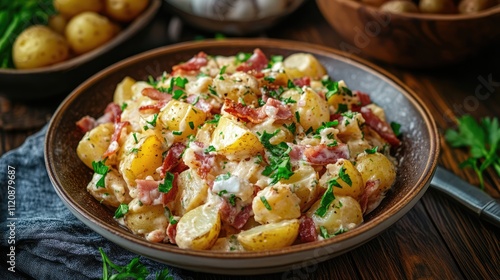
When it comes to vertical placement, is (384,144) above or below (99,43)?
above

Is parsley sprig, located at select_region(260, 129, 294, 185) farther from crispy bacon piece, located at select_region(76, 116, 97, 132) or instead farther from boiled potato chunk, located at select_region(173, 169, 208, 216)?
crispy bacon piece, located at select_region(76, 116, 97, 132)

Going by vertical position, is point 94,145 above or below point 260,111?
below

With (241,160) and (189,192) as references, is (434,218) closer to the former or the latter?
(241,160)

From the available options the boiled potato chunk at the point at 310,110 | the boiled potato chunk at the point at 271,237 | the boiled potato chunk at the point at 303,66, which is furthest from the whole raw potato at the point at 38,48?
the boiled potato chunk at the point at 271,237

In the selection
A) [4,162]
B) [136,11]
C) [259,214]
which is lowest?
[4,162]

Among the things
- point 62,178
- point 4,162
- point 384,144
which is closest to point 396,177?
point 384,144

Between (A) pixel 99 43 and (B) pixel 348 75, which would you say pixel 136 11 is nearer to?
(A) pixel 99 43

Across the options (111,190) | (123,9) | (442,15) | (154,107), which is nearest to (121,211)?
(111,190)
